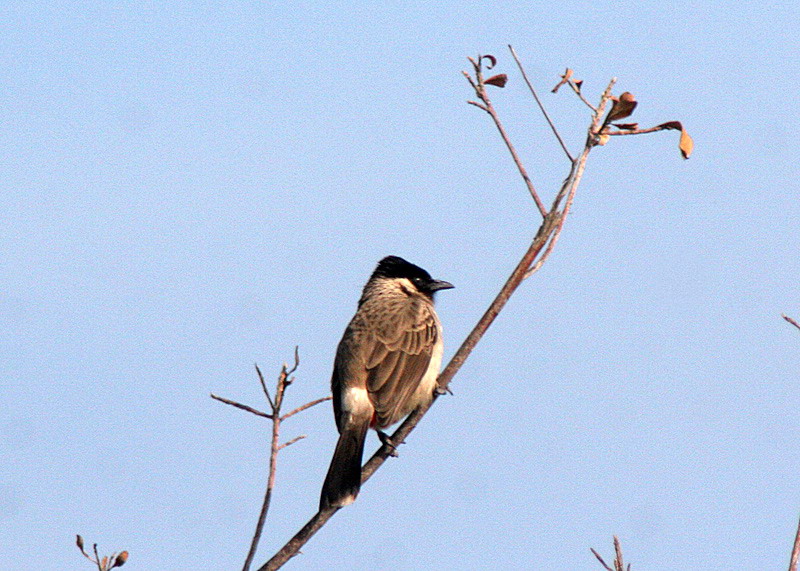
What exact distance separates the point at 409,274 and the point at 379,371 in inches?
54.4

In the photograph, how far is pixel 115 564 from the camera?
3328mm

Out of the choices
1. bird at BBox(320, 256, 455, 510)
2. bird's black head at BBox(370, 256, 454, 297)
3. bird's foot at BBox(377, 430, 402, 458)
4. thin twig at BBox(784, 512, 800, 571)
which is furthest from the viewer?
bird's black head at BBox(370, 256, 454, 297)

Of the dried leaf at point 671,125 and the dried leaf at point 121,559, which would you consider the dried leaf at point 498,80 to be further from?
the dried leaf at point 121,559

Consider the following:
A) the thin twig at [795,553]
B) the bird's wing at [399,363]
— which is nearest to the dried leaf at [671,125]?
the thin twig at [795,553]

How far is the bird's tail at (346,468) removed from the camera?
5117 mm

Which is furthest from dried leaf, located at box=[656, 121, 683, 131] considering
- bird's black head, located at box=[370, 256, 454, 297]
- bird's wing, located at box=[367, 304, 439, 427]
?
bird's black head, located at box=[370, 256, 454, 297]

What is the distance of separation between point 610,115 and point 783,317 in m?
0.90

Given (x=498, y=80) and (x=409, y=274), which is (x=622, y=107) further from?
(x=409, y=274)

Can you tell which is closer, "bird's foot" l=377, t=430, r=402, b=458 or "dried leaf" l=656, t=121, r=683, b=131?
"dried leaf" l=656, t=121, r=683, b=131

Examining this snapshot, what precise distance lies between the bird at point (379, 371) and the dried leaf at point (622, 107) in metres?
2.48

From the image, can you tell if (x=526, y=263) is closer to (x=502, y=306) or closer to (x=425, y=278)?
(x=502, y=306)

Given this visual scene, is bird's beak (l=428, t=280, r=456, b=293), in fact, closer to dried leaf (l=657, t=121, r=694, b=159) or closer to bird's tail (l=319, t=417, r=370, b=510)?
bird's tail (l=319, t=417, r=370, b=510)

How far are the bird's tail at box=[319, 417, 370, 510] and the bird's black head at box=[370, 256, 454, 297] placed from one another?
154 centimetres

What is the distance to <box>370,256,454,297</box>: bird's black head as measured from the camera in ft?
24.0
